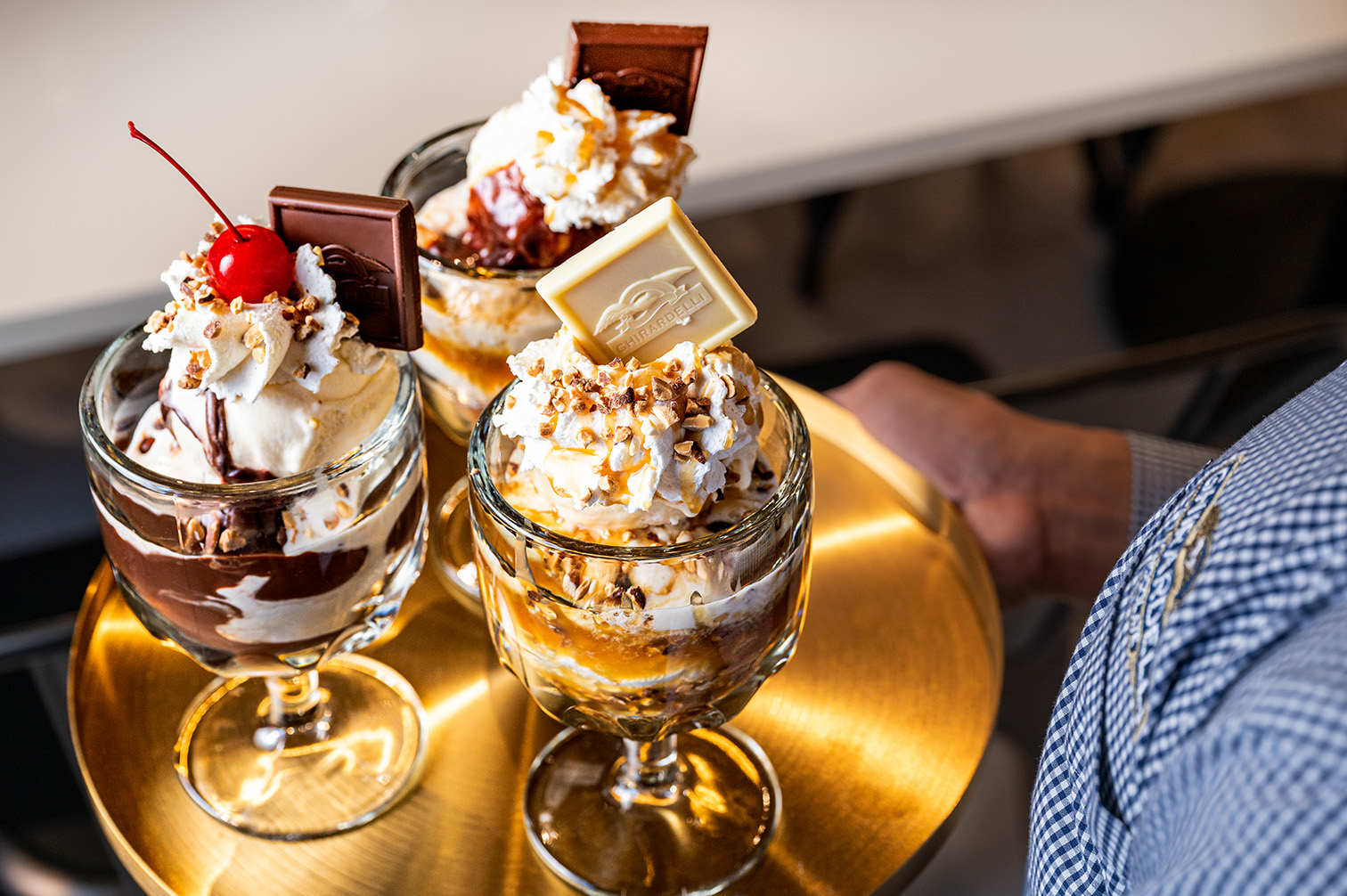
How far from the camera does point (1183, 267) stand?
284cm

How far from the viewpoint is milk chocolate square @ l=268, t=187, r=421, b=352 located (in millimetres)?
777

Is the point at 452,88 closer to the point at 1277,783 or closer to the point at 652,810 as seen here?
the point at 652,810

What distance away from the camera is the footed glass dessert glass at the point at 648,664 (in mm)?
706

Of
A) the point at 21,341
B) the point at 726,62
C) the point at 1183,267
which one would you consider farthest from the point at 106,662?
the point at 1183,267

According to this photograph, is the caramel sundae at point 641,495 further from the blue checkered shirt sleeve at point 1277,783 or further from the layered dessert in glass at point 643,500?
the blue checkered shirt sleeve at point 1277,783

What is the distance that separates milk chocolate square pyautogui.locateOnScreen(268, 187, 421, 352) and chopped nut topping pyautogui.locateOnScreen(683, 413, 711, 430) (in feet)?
0.72

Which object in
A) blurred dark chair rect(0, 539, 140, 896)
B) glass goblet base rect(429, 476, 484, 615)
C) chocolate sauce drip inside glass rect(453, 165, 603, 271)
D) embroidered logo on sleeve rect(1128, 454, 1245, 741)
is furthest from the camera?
blurred dark chair rect(0, 539, 140, 896)

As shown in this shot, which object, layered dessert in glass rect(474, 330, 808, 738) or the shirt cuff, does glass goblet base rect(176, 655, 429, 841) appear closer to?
layered dessert in glass rect(474, 330, 808, 738)

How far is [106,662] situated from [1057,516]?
102 centimetres

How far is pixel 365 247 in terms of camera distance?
31.0 inches

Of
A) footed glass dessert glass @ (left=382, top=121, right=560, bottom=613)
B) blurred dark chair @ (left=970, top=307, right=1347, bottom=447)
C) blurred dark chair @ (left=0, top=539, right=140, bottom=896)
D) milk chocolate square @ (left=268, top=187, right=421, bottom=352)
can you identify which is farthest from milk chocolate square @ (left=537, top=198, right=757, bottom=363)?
blurred dark chair @ (left=0, top=539, right=140, bottom=896)

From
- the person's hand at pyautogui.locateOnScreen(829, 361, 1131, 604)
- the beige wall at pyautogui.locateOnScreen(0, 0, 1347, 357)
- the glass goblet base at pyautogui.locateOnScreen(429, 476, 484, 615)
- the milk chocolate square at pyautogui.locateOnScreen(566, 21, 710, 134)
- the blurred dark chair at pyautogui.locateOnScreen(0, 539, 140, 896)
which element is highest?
the milk chocolate square at pyautogui.locateOnScreen(566, 21, 710, 134)

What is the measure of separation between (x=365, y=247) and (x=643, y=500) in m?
0.26

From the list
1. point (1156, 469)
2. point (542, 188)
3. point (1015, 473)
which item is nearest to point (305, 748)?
point (542, 188)
